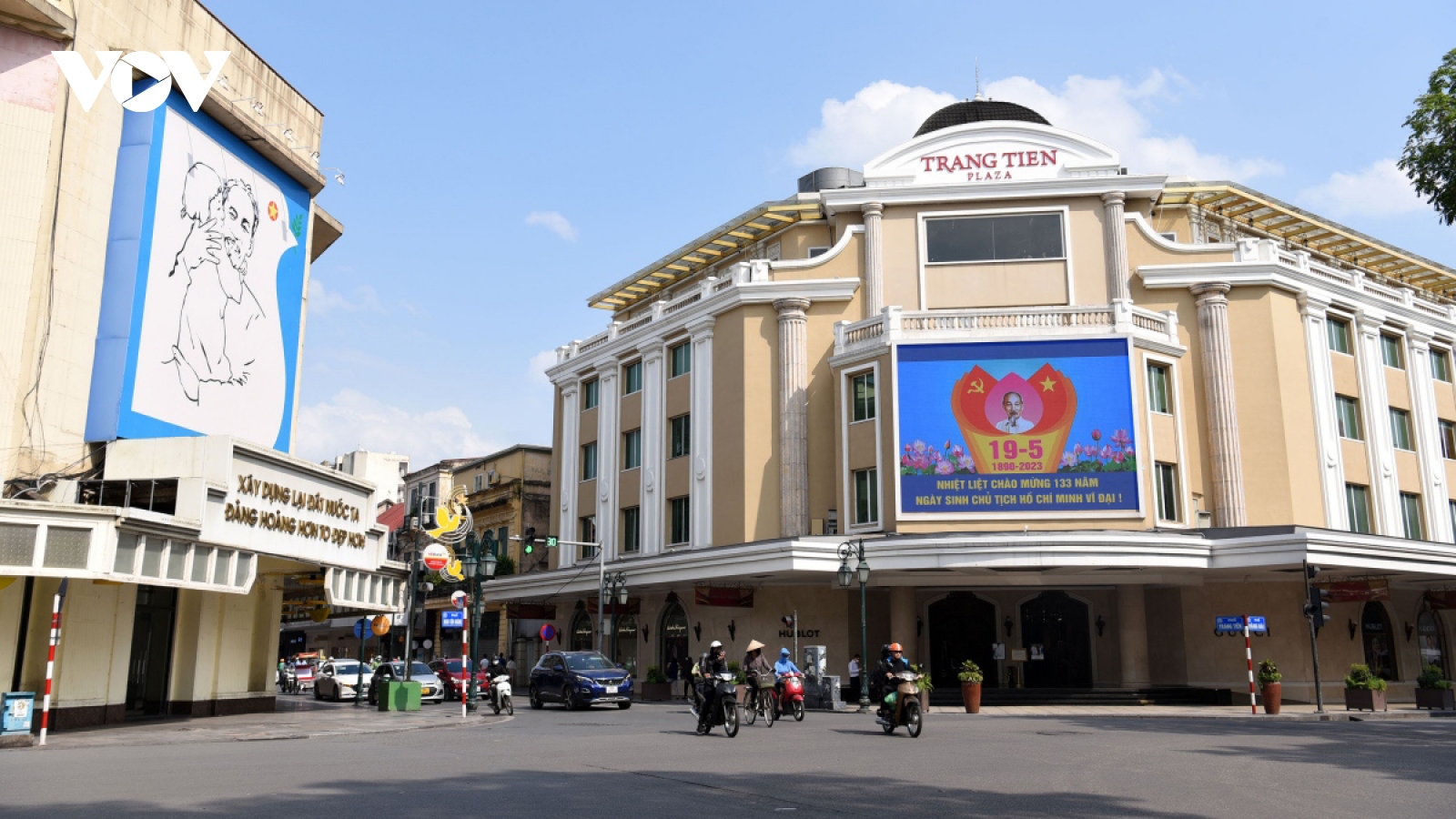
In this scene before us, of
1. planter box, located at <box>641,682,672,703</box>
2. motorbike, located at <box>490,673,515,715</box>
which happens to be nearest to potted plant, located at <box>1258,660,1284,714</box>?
planter box, located at <box>641,682,672,703</box>

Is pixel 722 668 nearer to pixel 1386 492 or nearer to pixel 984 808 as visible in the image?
pixel 984 808

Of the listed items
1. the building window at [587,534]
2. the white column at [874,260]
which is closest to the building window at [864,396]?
the white column at [874,260]

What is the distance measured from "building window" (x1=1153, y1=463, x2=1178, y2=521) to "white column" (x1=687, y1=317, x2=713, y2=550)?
14.4 m

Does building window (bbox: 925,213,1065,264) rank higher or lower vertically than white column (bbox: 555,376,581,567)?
higher

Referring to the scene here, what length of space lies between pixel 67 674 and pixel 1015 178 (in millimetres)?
30433

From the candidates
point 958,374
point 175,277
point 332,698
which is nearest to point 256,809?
point 175,277

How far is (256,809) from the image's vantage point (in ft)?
32.6

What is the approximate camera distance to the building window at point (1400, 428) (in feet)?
133

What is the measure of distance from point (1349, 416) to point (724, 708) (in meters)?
29.4

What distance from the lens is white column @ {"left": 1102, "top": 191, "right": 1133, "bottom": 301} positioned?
37.8 meters

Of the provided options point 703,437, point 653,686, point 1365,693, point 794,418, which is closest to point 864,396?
point 794,418

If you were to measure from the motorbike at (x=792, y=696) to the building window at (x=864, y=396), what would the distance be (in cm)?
1292

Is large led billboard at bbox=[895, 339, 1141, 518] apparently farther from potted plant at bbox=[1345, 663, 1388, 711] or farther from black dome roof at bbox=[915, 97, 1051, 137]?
black dome roof at bbox=[915, 97, 1051, 137]

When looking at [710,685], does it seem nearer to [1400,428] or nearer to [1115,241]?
[1115,241]
